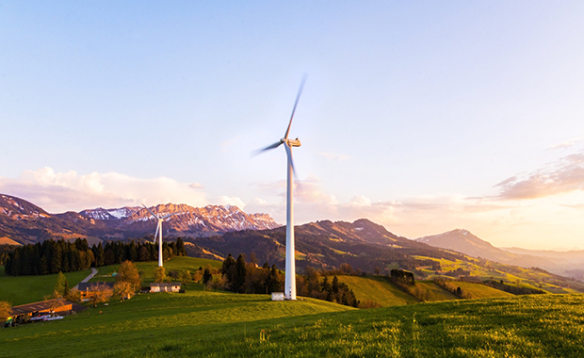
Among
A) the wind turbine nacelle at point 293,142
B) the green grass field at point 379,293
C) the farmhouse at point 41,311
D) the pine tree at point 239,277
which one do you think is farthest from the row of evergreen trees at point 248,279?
the wind turbine nacelle at point 293,142

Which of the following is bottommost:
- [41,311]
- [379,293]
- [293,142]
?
[379,293]

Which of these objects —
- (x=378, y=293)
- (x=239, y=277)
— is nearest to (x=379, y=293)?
(x=378, y=293)

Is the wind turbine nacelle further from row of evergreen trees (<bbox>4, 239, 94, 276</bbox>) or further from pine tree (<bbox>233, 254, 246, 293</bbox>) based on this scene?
→ row of evergreen trees (<bbox>4, 239, 94, 276</bbox>)

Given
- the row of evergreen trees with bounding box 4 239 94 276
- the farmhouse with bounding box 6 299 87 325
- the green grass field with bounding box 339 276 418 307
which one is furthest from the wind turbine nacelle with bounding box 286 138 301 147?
the row of evergreen trees with bounding box 4 239 94 276

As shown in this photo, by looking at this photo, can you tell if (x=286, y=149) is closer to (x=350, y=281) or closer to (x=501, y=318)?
(x=501, y=318)

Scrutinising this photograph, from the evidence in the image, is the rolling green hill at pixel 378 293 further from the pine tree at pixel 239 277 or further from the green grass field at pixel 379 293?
the pine tree at pixel 239 277

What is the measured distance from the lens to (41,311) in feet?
311

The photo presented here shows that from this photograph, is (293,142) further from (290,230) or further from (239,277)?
(239,277)

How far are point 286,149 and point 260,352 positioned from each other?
198ft

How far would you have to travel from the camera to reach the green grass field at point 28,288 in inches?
4707

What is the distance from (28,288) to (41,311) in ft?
176

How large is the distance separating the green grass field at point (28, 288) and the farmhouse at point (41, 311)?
10.9 metres

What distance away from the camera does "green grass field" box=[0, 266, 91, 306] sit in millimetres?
119562

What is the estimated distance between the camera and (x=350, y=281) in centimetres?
19362
